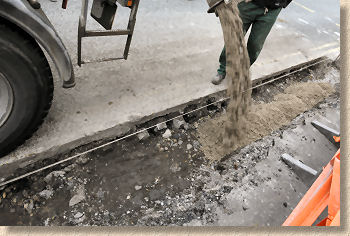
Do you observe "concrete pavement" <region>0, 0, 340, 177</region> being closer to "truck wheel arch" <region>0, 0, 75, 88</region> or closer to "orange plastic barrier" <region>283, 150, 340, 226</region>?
"truck wheel arch" <region>0, 0, 75, 88</region>

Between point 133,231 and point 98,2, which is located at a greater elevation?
point 98,2

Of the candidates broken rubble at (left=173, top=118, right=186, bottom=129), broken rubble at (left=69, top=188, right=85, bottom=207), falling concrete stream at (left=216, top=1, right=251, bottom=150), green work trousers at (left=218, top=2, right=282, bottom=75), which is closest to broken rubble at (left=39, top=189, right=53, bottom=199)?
broken rubble at (left=69, top=188, right=85, bottom=207)

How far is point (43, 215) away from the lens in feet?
6.08

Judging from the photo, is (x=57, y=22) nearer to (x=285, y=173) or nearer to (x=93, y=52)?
(x=93, y=52)

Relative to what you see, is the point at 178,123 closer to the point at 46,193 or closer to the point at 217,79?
the point at 217,79

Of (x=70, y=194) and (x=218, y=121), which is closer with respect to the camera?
(x=70, y=194)

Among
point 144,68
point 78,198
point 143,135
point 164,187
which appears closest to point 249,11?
point 144,68

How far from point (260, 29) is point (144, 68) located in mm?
1288

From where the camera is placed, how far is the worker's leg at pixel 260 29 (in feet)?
9.02

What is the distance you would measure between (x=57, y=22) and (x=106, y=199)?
7.72 ft

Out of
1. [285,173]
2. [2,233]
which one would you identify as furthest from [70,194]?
[285,173]

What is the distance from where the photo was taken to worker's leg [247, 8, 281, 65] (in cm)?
275

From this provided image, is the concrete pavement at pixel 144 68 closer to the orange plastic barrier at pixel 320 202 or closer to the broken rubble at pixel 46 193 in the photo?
the broken rubble at pixel 46 193

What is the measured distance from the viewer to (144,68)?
3018 millimetres
